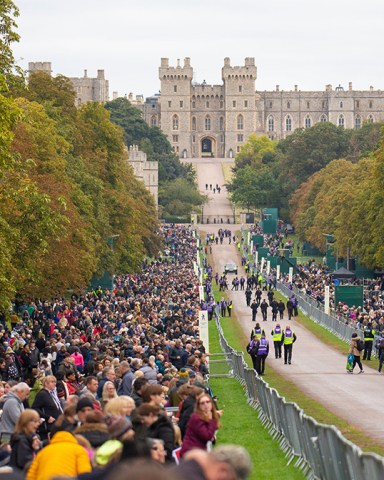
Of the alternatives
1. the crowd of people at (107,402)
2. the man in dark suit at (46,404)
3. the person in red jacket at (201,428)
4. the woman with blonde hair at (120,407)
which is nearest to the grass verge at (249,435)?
the crowd of people at (107,402)

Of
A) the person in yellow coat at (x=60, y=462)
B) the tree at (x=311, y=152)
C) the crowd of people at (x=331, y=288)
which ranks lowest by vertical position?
the crowd of people at (x=331, y=288)

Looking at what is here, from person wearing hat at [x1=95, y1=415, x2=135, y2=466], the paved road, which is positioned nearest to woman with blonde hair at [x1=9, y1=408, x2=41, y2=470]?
person wearing hat at [x1=95, y1=415, x2=135, y2=466]

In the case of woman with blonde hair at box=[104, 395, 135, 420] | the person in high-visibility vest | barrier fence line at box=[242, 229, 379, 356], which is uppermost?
woman with blonde hair at box=[104, 395, 135, 420]

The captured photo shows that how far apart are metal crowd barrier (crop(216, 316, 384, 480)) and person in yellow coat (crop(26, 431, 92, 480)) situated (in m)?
3.03

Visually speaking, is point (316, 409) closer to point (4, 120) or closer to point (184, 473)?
point (4, 120)

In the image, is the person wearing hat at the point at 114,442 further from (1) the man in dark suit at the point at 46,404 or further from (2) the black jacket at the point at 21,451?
(1) the man in dark suit at the point at 46,404

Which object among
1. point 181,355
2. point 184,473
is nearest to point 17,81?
point 181,355

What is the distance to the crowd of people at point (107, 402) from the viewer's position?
32.3 feet

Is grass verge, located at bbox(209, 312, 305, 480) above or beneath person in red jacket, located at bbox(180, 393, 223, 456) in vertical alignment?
beneath

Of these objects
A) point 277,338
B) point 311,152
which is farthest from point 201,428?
point 311,152

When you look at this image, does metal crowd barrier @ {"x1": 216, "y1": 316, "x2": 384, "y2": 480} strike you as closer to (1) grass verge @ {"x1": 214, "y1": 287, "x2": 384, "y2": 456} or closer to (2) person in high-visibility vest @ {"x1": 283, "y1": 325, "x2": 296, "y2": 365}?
(1) grass verge @ {"x1": 214, "y1": 287, "x2": 384, "y2": 456}

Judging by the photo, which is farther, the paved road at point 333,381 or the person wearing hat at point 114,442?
the paved road at point 333,381

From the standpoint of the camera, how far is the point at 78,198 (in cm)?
5484

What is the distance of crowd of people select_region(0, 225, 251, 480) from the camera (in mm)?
9836
